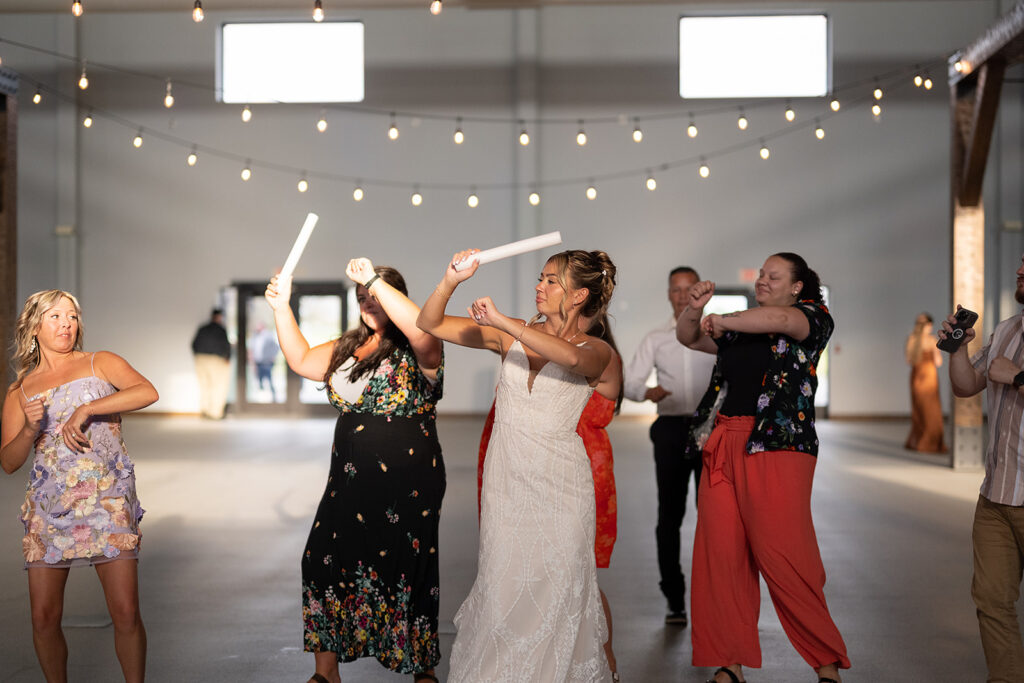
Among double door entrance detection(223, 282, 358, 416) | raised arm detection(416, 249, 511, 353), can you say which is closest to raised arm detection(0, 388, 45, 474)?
raised arm detection(416, 249, 511, 353)

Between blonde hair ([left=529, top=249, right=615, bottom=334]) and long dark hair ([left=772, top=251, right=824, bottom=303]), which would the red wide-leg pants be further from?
blonde hair ([left=529, top=249, right=615, bottom=334])

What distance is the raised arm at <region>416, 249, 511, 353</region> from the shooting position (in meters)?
2.61

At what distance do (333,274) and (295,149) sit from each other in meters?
1.85

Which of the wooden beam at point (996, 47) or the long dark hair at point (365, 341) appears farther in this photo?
the wooden beam at point (996, 47)

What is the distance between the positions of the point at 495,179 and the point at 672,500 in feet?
33.6

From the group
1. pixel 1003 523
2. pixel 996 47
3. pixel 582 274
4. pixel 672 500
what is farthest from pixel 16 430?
pixel 996 47

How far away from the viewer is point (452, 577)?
500 centimetres

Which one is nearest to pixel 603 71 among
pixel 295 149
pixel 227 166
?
pixel 295 149

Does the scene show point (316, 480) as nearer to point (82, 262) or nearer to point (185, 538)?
point (185, 538)

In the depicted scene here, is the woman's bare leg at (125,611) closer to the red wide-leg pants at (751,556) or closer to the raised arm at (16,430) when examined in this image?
the raised arm at (16,430)

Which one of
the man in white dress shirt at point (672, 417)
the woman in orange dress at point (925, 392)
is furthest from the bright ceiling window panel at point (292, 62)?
the man in white dress shirt at point (672, 417)

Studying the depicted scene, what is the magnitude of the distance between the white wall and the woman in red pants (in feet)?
34.4

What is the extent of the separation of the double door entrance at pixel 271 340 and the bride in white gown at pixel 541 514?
11964 mm

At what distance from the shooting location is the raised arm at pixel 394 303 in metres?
2.94
